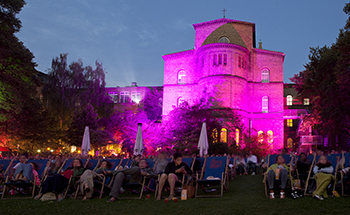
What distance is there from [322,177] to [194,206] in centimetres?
319

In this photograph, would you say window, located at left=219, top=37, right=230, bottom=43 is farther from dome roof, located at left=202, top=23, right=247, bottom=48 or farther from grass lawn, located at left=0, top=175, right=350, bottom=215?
grass lawn, located at left=0, top=175, right=350, bottom=215

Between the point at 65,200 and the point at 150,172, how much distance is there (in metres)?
2.37

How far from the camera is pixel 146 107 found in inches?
1927

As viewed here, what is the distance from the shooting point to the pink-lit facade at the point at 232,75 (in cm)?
3662

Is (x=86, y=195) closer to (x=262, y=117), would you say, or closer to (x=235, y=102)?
(x=235, y=102)

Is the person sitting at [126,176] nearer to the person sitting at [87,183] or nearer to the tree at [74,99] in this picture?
the person sitting at [87,183]

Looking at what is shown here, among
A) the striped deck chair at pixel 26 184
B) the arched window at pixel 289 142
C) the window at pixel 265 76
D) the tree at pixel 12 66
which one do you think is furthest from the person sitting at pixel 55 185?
the arched window at pixel 289 142

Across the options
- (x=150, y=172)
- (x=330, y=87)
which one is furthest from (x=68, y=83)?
(x=150, y=172)

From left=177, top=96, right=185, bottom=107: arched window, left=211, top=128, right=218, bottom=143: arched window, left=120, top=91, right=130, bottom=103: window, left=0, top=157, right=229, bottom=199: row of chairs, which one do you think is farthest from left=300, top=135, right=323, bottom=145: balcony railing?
left=0, top=157, right=229, bottom=199: row of chairs

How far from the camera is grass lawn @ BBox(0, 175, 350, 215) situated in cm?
645

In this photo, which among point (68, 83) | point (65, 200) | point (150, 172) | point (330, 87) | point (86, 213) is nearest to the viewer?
point (86, 213)

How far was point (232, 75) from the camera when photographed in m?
36.5

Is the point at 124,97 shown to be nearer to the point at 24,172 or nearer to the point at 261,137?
A: the point at 261,137

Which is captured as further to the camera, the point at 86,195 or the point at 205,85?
the point at 205,85
